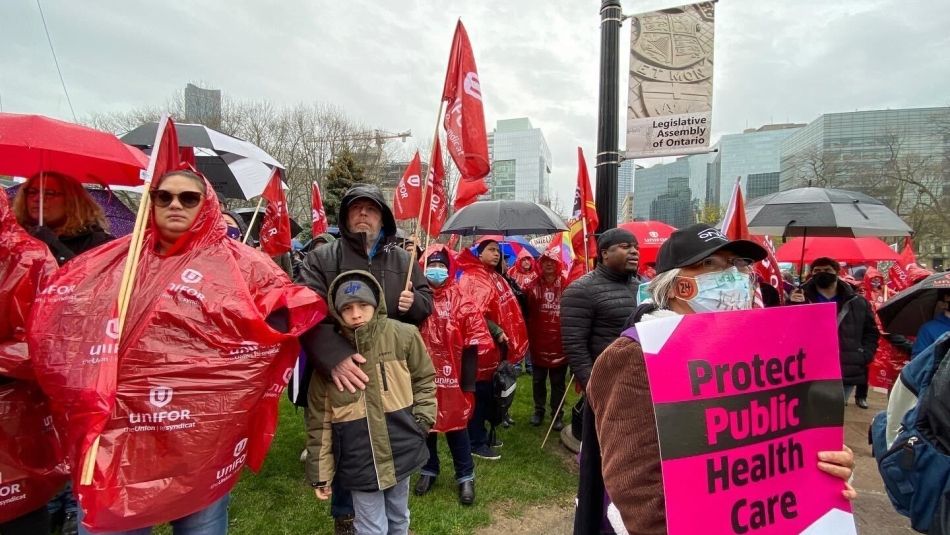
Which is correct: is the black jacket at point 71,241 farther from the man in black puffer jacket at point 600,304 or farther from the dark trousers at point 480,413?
the man in black puffer jacket at point 600,304

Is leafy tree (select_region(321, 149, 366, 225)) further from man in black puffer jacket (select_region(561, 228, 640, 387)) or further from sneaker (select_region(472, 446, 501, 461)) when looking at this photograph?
man in black puffer jacket (select_region(561, 228, 640, 387))

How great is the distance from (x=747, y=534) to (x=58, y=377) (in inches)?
90.4

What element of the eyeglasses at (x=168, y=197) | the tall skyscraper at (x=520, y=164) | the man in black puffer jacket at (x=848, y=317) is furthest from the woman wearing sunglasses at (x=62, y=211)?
the tall skyscraper at (x=520, y=164)

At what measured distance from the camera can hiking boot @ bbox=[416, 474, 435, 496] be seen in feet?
13.0

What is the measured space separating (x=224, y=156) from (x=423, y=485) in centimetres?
399

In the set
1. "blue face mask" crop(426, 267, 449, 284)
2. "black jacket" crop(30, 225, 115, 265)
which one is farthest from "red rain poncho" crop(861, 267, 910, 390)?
"black jacket" crop(30, 225, 115, 265)

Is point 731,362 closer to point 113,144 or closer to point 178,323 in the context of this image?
point 178,323

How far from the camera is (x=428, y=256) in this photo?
4.48 m

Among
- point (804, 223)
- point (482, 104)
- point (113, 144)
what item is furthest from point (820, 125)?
point (113, 144)

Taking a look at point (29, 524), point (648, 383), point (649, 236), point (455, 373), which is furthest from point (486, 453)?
point (649, 236)

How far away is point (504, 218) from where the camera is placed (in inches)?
231

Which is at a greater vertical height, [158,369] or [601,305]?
[158,369]

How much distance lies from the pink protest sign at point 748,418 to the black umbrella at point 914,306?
2486 mm

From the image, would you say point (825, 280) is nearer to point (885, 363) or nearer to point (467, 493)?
point (885, 363)
